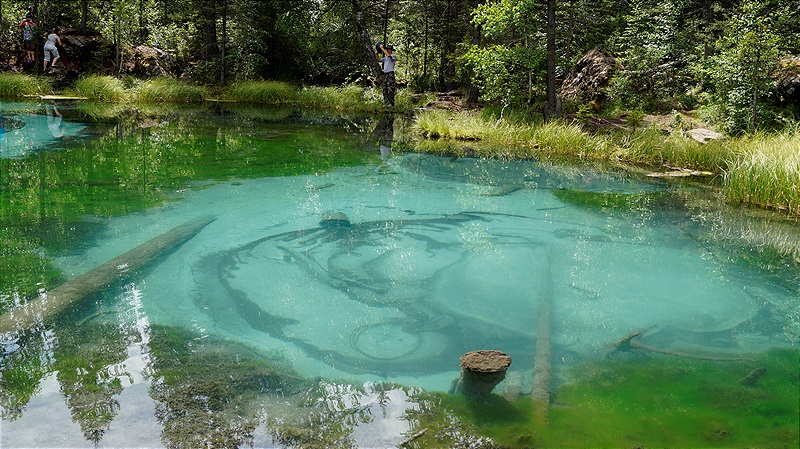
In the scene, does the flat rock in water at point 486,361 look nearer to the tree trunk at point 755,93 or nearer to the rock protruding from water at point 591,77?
the tree trunk at point 755,93

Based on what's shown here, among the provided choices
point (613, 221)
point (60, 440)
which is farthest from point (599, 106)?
point (60, 440)

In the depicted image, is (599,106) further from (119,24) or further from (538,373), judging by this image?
(119,24)

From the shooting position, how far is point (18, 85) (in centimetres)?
1700

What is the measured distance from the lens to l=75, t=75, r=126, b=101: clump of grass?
1748cm

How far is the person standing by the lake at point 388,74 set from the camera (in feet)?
53.9

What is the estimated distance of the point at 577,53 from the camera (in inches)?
596

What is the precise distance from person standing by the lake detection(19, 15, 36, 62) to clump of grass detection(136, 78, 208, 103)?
357 centimetres

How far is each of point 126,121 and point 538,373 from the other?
42.0ft

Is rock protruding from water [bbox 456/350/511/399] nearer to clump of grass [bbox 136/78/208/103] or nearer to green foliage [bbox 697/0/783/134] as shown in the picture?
green foliage [bbox 697/0/783/134]

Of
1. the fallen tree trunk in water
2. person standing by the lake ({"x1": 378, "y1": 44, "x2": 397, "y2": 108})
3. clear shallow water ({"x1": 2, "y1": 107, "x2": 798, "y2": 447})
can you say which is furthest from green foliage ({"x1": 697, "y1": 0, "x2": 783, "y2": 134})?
the fallen tree trunk in water

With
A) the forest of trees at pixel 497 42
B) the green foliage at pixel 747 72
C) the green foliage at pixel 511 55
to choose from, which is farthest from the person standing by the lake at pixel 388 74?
the green foliage at pixel 747 72

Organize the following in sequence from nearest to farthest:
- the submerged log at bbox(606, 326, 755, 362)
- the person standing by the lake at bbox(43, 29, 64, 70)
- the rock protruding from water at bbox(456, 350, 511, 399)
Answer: the rock protruding from water at bbox(456, 350, 511, 399), the submerged log at bbox(606, 326, 755, 362), the person standing by the lake at bbox(43, 29, 64, 70)

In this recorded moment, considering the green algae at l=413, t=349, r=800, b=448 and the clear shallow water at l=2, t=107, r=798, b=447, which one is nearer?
the green algae at l=413, t=349, r=800, b=448

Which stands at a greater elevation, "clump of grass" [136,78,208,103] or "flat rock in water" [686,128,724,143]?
"clump of grass" [136,78,208,103]
